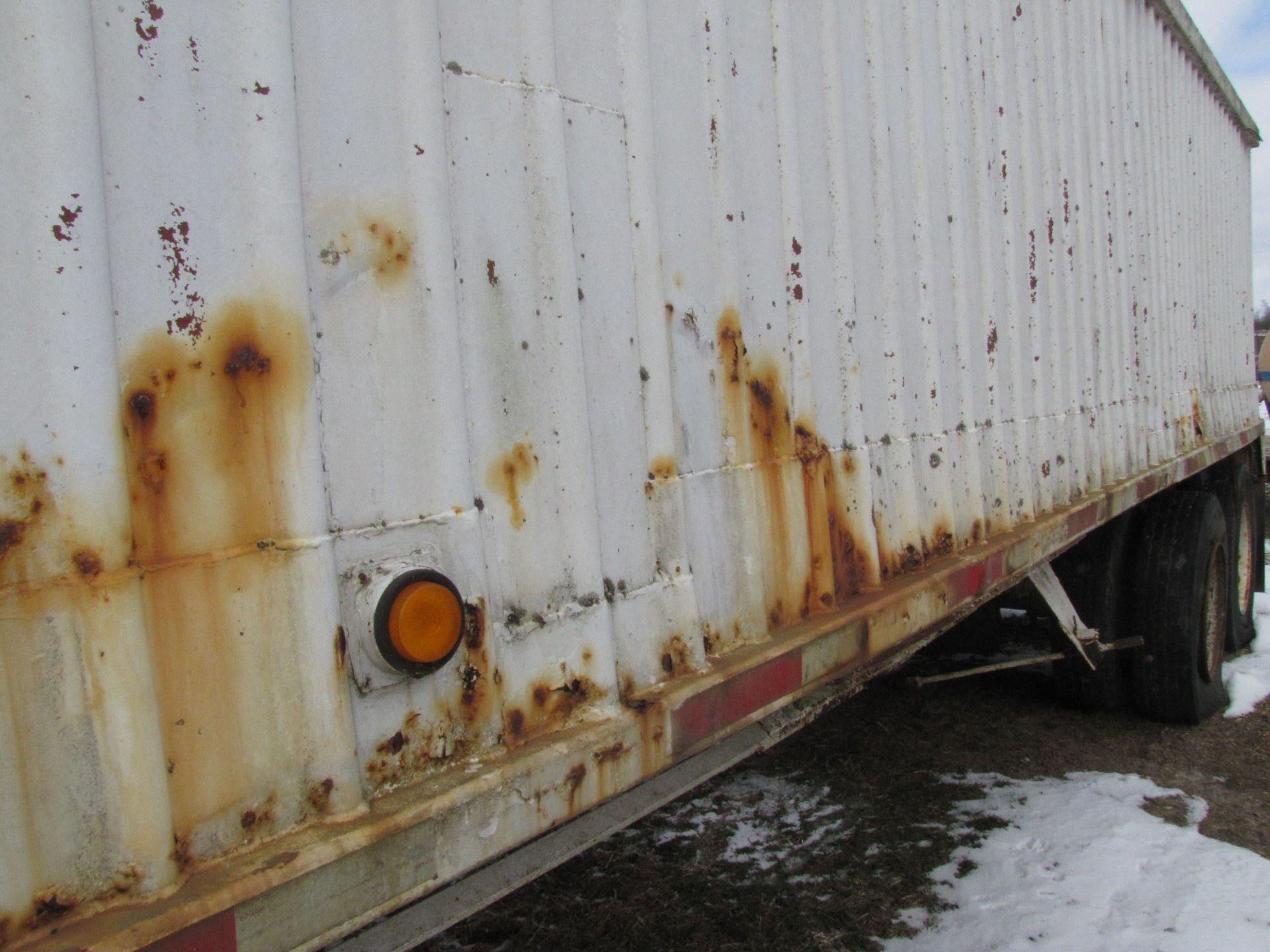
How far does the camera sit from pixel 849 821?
3.50 m

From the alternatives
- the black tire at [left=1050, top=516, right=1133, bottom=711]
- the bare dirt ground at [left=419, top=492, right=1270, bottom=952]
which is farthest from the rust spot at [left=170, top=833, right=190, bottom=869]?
the black tire at [left=1050, top=516, right=1133, bottom=711]

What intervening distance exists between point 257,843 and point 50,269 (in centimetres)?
58

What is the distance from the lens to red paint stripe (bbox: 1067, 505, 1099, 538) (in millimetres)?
3107

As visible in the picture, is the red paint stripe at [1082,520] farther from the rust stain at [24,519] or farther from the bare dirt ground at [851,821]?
the rust stain at [24,519]

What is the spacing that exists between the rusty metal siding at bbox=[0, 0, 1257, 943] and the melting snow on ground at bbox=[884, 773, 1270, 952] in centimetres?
121

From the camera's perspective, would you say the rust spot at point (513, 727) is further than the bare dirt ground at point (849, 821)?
No

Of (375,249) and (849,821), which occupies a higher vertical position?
(375,249)

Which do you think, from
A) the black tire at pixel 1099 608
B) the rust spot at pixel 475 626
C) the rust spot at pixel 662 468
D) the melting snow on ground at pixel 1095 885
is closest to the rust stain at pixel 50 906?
the rust spot at pixel 475 626

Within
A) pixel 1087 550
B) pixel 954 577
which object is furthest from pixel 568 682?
pixel 1087 550

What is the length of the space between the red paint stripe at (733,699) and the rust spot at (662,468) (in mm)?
336

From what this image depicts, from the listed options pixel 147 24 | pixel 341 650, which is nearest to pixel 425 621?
pixel 341 650

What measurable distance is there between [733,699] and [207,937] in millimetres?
854

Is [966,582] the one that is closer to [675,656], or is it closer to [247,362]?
[675,656]

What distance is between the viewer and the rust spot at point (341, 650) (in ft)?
3.27
